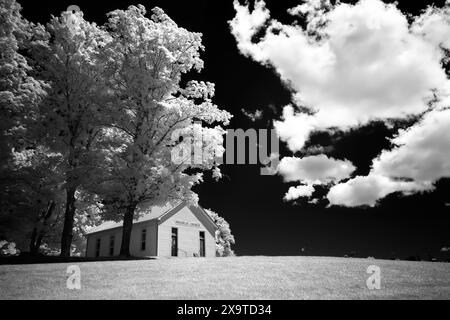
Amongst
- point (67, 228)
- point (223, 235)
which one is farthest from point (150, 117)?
point (223, 235)

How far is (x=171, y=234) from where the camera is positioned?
114 feet

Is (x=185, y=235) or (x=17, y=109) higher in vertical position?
(x=17, y=109)

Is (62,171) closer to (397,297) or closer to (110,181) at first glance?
(110,181)

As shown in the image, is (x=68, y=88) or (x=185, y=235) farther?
(x=185, y=235)

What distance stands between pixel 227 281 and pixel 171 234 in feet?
83.8

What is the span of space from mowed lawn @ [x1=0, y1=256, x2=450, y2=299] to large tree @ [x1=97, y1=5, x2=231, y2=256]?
18.0 ft

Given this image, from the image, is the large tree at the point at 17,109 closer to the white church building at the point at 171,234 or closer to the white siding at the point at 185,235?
the white church building at the point at 171,234

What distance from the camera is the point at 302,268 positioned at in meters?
12.1

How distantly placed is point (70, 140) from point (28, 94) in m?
3.28

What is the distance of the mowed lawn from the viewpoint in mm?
8969

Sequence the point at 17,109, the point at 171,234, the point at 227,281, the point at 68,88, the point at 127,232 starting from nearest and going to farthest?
the point at 227,281 < the point at 127,232 < the point at 17,109 < the point at 68,88 < the point at 171,234

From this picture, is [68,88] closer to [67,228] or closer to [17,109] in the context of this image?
[17,109]

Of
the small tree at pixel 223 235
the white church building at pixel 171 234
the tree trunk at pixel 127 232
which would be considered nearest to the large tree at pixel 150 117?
the tree trunk at pixel 127 232

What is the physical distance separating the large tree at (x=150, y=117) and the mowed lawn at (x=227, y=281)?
5.49 meters
